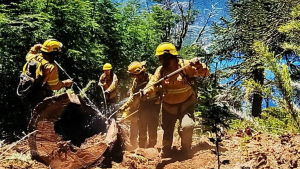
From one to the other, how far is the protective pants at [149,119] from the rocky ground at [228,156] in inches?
23.1

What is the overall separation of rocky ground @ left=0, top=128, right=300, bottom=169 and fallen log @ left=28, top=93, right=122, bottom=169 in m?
0.23

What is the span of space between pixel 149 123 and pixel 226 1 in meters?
9.77

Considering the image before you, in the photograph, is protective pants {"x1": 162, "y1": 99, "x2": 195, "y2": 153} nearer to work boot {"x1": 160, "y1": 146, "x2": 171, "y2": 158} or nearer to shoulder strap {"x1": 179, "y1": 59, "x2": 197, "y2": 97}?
work boot {"x1": 160, "y1": 146, "x2": 171, "y2": 158}

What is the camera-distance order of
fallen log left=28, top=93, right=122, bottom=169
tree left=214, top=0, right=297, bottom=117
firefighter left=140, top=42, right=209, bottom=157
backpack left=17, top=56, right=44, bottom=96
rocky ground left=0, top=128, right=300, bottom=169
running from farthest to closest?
1. tree left=214, top=0, right=297, bottom=117
2. backpack left=17, top=56, right=44, bottom=96
3. firefighter left=140, top=42, right=209, bottom=157
4. fallen log left=28, top=93, right=122, bottom=169
5. rocky ground left=0, top=128, right=300, bottom=169

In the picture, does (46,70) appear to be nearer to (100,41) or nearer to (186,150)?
(186,150)

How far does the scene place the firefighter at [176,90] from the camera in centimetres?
582

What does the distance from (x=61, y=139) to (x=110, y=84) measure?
15.2 feet

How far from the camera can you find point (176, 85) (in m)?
6.13

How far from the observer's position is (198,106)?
339 cm

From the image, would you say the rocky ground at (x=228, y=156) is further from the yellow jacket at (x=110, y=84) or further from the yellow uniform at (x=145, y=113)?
the yellow jacket at (x=110, y=84)

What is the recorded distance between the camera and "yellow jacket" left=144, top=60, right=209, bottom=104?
5953 mm

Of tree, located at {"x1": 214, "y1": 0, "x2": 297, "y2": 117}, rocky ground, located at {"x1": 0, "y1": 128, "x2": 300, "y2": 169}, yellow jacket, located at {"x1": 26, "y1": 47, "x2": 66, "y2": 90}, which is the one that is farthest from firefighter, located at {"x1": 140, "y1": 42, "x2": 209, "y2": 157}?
tree, located at {"x1": 214, "y1": 0, "x2": 297, "y2": 117}

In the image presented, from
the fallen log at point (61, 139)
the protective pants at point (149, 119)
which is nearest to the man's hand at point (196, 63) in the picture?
the fallen log at point (61, 139)

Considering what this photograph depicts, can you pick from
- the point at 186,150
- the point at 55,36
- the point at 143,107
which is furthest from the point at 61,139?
the point at 55,36
